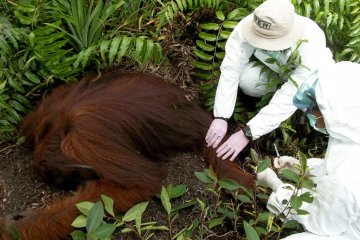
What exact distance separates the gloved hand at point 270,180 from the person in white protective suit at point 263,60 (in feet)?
0.52

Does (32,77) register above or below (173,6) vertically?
below

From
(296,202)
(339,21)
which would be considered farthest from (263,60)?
(296,202)

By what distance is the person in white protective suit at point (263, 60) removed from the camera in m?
2.15

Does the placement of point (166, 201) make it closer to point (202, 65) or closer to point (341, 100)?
point (341, 100)

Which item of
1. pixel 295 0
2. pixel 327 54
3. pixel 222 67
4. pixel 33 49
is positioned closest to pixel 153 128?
pixel 222 67

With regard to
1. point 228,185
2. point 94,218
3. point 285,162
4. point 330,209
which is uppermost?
point 94,218

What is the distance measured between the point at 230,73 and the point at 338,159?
773 millimetres

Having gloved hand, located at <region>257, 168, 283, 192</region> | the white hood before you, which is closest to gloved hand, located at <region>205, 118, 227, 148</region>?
gloved hand, located at <region>257, 168, 283, 192</region>

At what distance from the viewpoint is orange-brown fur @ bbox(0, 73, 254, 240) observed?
2113mm

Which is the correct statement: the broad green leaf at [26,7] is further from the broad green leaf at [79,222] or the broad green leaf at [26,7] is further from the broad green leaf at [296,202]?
the broad green leaf at [296,202]

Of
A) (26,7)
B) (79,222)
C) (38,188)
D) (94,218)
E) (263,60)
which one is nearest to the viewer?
(94,218)

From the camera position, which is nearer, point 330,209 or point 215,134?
point 330,209

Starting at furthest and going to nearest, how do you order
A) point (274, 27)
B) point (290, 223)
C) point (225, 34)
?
point (225, 34) → point (274, 27) → point (290, 223)

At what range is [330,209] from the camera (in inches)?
71.4
